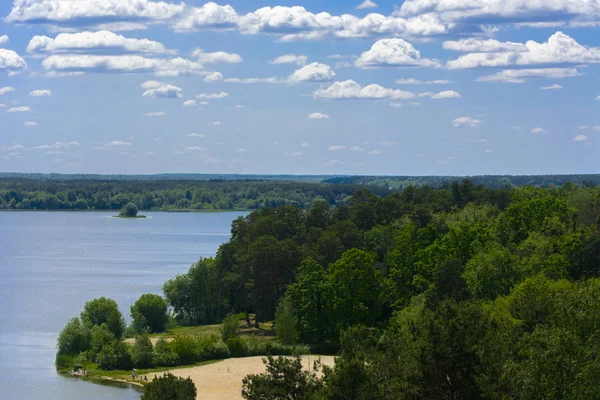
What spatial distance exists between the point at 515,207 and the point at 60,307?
38760mm

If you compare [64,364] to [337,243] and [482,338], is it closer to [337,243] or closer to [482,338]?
[337,243]

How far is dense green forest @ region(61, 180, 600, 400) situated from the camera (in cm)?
2717

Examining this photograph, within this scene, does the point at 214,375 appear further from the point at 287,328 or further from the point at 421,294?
the point at 421,294

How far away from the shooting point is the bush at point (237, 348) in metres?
61.7

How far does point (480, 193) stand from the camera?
316 ft

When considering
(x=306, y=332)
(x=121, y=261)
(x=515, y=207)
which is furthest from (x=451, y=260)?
(x=121, y=261)

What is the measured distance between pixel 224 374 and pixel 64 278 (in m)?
52.5

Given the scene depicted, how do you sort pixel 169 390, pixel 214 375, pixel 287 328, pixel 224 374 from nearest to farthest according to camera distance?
1. pixel 169 390
2. pixel 214 375
3. pixel 224 374
4. pixel 287 328

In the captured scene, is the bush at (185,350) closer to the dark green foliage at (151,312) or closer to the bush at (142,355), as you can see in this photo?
the bush at (142,355)

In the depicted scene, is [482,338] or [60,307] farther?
[60,307]

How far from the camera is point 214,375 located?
54.8 metres

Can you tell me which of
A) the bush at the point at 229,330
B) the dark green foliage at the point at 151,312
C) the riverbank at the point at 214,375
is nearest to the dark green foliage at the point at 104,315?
the dark green foliage at the point at 151,312

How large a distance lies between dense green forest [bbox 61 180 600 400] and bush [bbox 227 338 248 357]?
5.8 inches

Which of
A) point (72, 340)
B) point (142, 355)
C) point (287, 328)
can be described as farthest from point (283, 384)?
point (72, 340)
